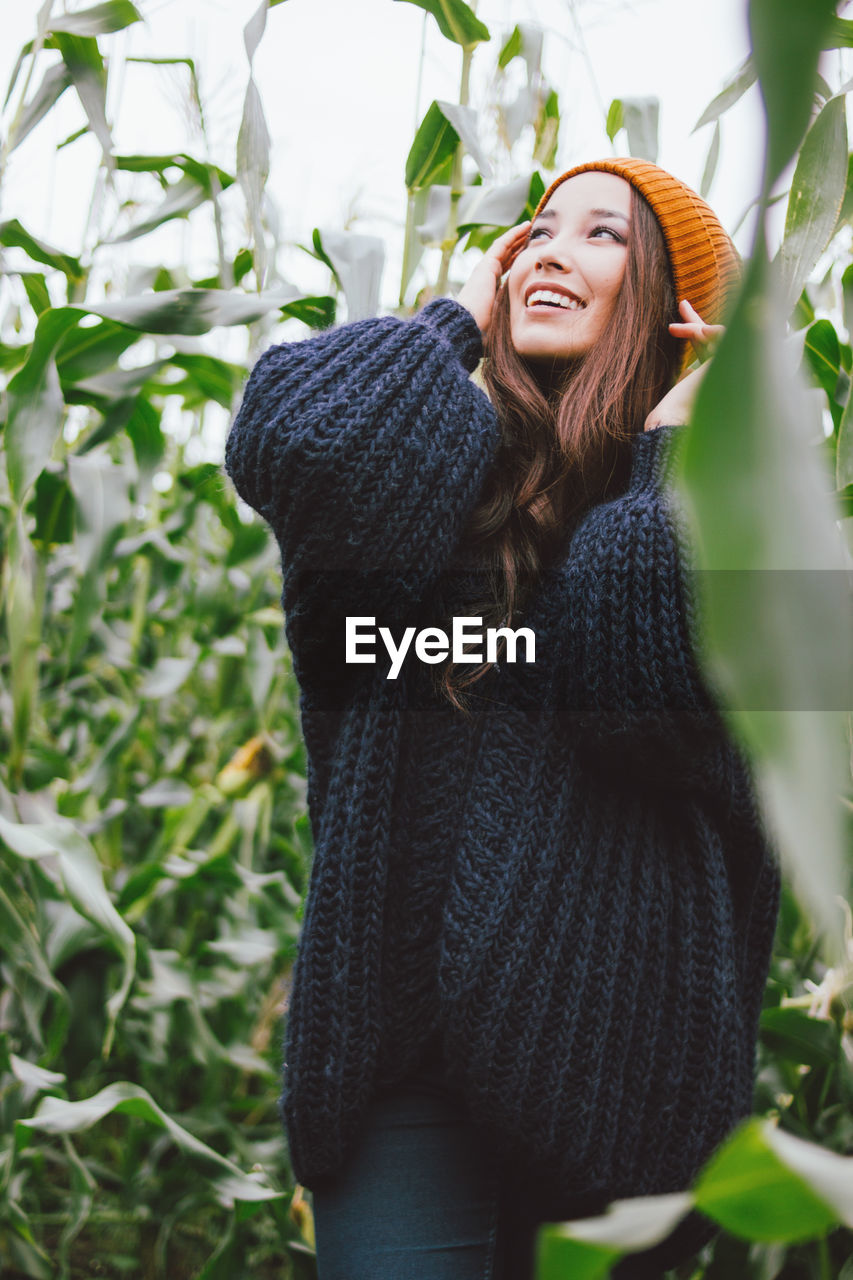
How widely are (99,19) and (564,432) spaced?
22.4 inches

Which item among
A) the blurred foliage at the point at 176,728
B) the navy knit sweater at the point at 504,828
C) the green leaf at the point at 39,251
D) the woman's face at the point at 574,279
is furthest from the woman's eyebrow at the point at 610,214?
the green leaf at the point at 39,251

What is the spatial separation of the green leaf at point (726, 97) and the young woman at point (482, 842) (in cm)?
25

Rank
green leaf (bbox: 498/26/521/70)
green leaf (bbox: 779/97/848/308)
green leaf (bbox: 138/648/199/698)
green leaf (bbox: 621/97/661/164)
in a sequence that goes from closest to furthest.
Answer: green leaf (bbox: 779/97/848/308) < green leaf (bbox: 621/97/661/164) < green leaf (bbox: 498/26/521/70) < green leaf (bbox: 138/648/199/698)

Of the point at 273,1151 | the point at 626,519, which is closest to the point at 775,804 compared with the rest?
the point at 626,519

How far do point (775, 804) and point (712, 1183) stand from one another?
0.11 metres

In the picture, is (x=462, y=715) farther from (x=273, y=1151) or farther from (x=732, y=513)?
(x=273, y=1151)

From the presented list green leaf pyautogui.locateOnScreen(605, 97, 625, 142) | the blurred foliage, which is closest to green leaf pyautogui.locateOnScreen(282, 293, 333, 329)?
the blurred foliage

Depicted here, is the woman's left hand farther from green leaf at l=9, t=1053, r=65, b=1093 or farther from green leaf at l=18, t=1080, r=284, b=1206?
green leaf at l=9, t=1053, r=65, b=1093

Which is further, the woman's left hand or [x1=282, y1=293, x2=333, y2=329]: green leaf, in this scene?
[x1=282, y1=293, x2=333, y2=329]: green leaf

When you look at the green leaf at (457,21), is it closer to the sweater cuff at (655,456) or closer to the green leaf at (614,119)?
the green leaf at (614,119)

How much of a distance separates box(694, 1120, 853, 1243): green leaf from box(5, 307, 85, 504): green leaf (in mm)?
743

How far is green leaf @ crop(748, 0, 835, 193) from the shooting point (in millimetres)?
138

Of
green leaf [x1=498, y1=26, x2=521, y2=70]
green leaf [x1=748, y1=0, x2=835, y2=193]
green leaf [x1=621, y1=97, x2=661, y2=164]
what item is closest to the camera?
green leaf [x1=748, y1=0, x2=835, y2=193]

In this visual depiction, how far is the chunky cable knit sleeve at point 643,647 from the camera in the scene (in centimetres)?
59
